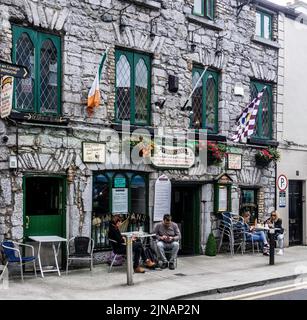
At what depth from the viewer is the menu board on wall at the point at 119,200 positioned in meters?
12.4

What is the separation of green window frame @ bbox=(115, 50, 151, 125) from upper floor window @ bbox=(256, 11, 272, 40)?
4915mm

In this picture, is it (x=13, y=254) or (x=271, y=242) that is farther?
(x=271, y=242)

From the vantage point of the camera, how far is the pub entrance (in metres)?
14.3

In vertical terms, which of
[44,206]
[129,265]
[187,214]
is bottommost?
[129,265]

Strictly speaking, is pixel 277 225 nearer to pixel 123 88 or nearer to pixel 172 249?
pixel 172 249

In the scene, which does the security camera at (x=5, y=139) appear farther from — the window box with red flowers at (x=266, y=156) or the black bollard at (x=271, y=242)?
the window box with red flowers at (x=266, y=156)

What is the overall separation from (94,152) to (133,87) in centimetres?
206

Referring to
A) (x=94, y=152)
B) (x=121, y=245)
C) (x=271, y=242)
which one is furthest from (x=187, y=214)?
(x=94, y=152)

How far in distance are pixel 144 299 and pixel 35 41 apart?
5.93 meters

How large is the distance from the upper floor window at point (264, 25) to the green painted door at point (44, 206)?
8514 mm

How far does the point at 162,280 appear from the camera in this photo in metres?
10.6

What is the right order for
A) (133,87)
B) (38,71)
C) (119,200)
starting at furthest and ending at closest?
(133,87) → (119,200) → (38,71)

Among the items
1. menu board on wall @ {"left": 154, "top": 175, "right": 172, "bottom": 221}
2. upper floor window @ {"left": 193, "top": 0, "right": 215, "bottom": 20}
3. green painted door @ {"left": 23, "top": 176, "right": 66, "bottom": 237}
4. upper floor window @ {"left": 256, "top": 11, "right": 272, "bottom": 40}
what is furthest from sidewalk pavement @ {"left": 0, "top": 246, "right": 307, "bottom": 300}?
upper floor window @ {"left": 256, "top": 11, "right": 272, "bottom": 40}
